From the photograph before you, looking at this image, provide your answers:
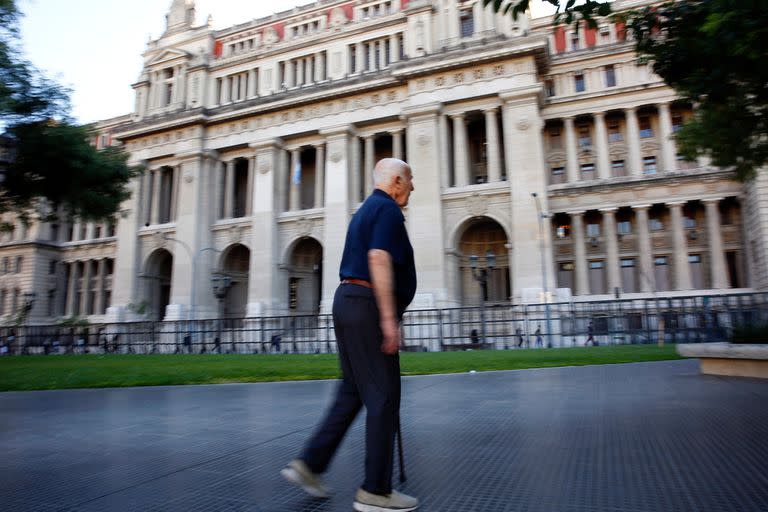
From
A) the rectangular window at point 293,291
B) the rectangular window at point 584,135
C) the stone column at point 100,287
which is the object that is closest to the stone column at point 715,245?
the rectangular window at point 584,135

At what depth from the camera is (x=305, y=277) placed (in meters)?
41.1

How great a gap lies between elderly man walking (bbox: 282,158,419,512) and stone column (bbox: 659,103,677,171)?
131ft

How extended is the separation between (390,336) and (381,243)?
0.53m

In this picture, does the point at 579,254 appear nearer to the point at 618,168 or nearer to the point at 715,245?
the point at 618,168

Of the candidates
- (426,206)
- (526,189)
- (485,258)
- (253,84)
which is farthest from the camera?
(253,84)

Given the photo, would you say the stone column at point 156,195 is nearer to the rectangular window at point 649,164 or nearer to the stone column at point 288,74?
the stone column at point 288,74

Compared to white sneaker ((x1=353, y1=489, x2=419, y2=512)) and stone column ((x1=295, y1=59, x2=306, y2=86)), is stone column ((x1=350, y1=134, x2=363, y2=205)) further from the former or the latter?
white sneaker ((x1=353, y1=489, x2=419, y2=512))

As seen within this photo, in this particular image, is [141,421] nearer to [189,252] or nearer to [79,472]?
[79,472]

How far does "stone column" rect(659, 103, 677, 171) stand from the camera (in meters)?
36.6

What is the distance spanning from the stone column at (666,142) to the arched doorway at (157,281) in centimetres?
4025

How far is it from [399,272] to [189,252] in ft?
130

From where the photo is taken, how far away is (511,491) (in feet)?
9.56

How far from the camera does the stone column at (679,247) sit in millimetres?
34031

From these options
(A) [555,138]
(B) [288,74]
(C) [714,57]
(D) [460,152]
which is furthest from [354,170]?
(C) [714,57]
